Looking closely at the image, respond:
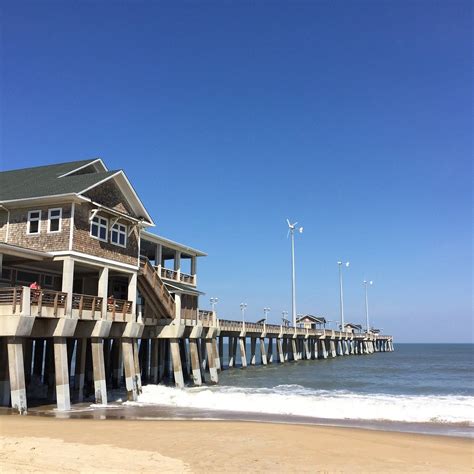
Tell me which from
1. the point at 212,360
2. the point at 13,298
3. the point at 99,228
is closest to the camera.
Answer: the point at 13,298

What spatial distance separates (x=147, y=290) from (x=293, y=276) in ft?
120

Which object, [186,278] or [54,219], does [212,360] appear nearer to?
[186,278]

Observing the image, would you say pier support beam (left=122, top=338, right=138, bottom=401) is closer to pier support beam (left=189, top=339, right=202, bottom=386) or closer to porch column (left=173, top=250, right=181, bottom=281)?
pier support beam (left=189, top=339, right=202, bottom=386)

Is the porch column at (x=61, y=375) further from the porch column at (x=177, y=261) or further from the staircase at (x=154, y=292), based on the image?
the porch column at (x=177, y=261)

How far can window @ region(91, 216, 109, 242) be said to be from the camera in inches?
872

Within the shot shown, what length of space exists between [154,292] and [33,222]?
312 inches

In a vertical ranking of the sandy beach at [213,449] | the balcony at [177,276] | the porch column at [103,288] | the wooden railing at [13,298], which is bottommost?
the sandy beach at [213,449]

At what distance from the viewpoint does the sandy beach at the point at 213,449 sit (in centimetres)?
986

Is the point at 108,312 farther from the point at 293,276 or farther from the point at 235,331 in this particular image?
the point at 293,276

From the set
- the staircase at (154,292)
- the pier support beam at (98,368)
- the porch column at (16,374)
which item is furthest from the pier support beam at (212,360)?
the porch column at (16,374)

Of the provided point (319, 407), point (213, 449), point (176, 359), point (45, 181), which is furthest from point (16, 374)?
point (176, 359)

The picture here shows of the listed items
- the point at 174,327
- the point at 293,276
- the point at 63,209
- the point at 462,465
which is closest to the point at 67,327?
the point at 63,209

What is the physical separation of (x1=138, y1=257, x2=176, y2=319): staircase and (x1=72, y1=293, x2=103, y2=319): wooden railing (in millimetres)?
4279

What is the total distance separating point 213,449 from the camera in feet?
37.2
